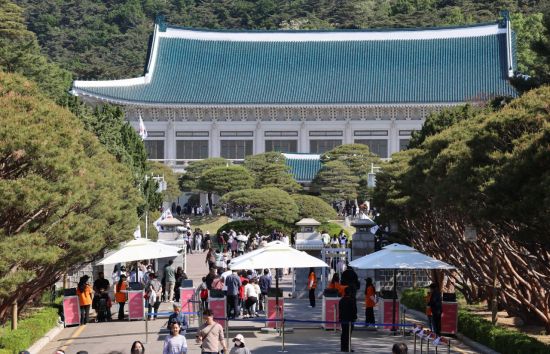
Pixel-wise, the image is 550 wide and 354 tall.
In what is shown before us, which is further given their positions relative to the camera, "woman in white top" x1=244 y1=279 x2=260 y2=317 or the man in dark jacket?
"woman in white top" x1=244 y1=279 x2=260 y2=317

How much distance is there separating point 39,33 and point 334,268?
323 ft

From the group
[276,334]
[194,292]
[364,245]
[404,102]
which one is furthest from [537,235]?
[404,102]

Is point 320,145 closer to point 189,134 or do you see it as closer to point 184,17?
point 189,134

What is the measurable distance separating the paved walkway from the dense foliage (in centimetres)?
247

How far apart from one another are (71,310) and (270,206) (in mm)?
32845

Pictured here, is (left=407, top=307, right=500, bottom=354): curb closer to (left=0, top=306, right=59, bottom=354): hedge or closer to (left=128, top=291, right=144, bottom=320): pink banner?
(left=128, top=291, right=144, bottom=320): pink banner

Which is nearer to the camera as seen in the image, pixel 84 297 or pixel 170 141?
pixel 84 297

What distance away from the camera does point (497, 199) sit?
74.9 ft

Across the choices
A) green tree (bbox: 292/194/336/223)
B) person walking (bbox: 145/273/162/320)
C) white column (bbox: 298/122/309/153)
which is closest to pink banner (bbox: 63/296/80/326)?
person walking (bbox: 145/273/162/320)

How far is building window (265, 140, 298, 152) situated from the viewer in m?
95.5

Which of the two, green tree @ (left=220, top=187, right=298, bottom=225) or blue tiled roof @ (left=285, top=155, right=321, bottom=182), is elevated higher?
blue tiled roof @ (left=285, top=155, right=321, bottom=182)

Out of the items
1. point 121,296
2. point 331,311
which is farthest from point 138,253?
point 331,311

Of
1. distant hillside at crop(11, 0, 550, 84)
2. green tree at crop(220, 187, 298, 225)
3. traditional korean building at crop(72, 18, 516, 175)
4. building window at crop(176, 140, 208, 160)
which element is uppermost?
distant hillside at crop(11, 0, 550, 84)

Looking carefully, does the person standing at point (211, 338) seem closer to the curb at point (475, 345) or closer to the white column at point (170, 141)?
the curb at point (475, 345)
